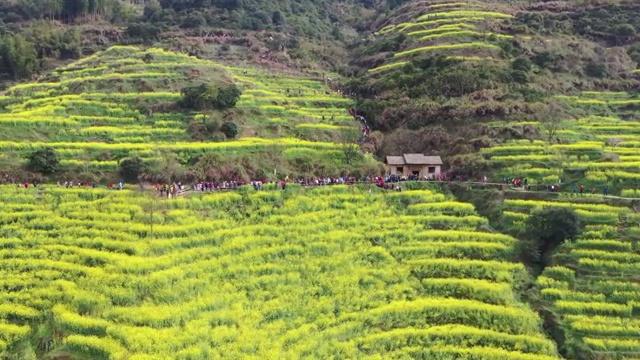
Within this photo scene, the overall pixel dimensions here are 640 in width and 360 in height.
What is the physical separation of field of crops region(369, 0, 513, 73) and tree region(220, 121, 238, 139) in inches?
1179

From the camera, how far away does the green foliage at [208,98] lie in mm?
57312

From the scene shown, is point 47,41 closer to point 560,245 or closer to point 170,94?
point 170,94

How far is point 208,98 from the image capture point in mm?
57094

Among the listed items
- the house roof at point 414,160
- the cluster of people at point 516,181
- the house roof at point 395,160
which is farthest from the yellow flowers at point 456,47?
the cluster of people at point 516,181

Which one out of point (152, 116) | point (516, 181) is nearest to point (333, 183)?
point (516, 181)

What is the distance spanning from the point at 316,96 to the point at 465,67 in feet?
57.8

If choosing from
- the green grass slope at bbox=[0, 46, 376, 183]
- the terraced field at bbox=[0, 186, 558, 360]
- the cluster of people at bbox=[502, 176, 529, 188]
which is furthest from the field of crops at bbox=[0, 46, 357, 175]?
the cluster of people at bbox=[502, 176, 529, 188]

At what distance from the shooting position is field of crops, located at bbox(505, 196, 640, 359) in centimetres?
3291

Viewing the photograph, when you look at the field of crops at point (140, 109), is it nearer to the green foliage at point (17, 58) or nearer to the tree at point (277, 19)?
the green foliage at point (17, 58)

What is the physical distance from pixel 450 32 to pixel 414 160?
36.2m

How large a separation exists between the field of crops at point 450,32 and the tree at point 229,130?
29945 millimetres

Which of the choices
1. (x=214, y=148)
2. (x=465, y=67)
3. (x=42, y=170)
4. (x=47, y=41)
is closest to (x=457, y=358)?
(x=214, y=148)

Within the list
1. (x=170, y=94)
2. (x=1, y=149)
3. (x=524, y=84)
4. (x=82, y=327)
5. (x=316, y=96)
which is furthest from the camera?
(x=316, y=96)

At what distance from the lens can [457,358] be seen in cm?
3197
